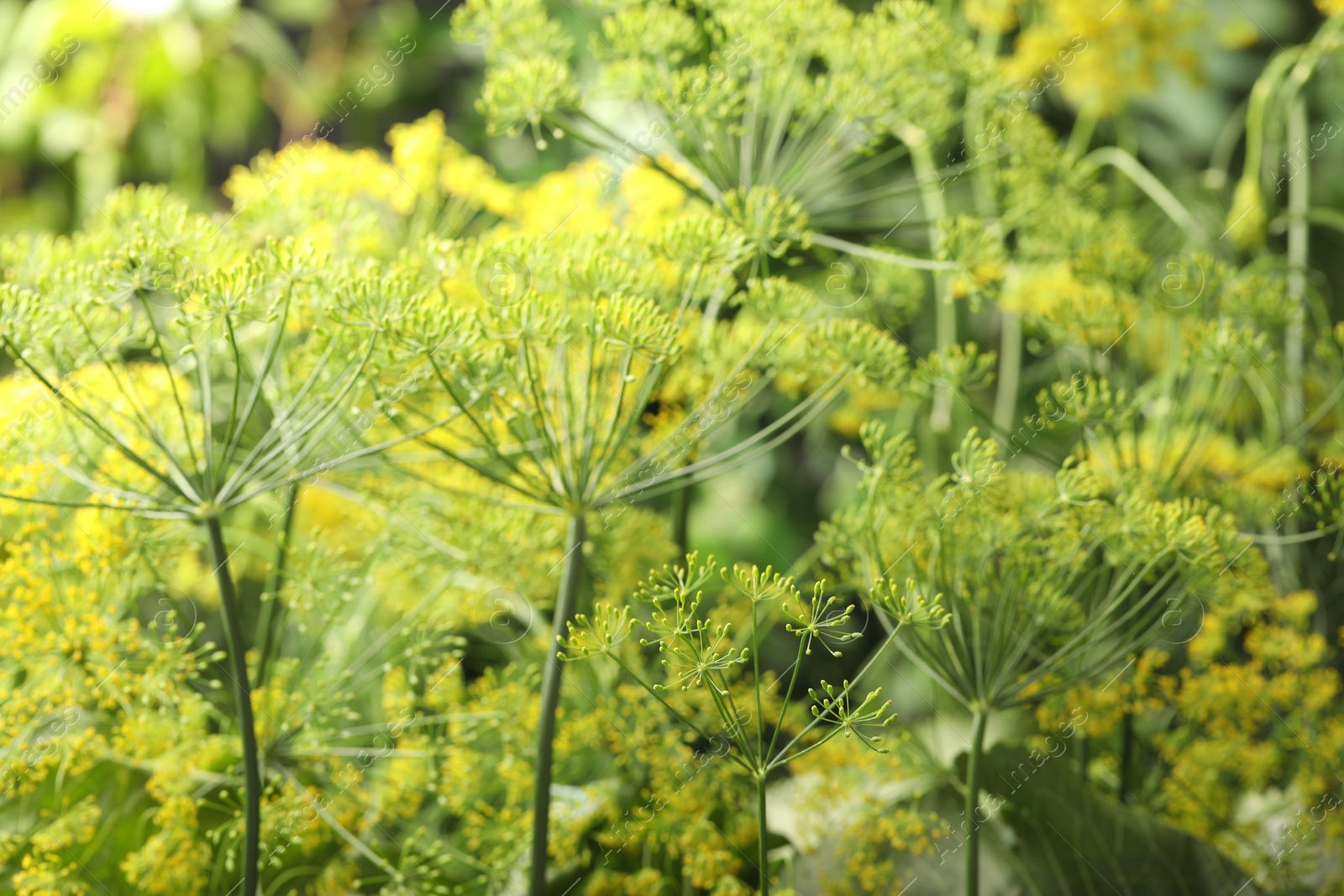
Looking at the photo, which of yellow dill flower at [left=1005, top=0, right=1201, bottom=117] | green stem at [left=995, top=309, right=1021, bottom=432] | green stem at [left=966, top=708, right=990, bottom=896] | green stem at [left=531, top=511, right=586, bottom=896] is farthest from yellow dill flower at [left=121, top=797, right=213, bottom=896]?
yellow dill flower at [left=1005, top=0, right=1201, bottom=117]

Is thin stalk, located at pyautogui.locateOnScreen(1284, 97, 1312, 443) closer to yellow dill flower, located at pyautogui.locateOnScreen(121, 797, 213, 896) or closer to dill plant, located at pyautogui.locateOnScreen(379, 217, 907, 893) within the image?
dill plant, located at pyautogui.locateOnScreen(379, 217, 907, 893)

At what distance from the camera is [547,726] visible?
601 mm

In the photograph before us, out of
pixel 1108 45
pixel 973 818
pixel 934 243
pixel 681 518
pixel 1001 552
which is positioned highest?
pixel 1108 45

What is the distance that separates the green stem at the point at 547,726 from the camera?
1.96 ft

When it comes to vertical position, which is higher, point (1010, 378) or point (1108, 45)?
point (1108, 45)

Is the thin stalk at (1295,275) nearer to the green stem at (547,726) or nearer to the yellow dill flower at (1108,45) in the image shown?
the yellow dill flower at (1108,45)

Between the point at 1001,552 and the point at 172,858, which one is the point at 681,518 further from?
the point at 172,858

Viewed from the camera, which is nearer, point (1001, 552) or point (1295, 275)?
point (1001, 552)

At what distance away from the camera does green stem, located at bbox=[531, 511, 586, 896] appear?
60 cm

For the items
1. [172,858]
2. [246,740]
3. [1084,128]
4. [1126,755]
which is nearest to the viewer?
[246,740]

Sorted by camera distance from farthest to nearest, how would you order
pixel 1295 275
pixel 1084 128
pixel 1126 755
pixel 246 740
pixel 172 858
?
pixel 1084 128, pixel 1295 275, pixel 1126 755, pixel 172 858, pixel 246 740

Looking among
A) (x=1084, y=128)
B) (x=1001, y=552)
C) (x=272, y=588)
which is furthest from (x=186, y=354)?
(x=1084, y=128)

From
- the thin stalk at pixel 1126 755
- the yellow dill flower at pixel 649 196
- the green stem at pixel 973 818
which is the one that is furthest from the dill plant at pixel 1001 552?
the yellow dill flower at pixel 649 196

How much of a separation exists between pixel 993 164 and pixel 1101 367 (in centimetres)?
25
